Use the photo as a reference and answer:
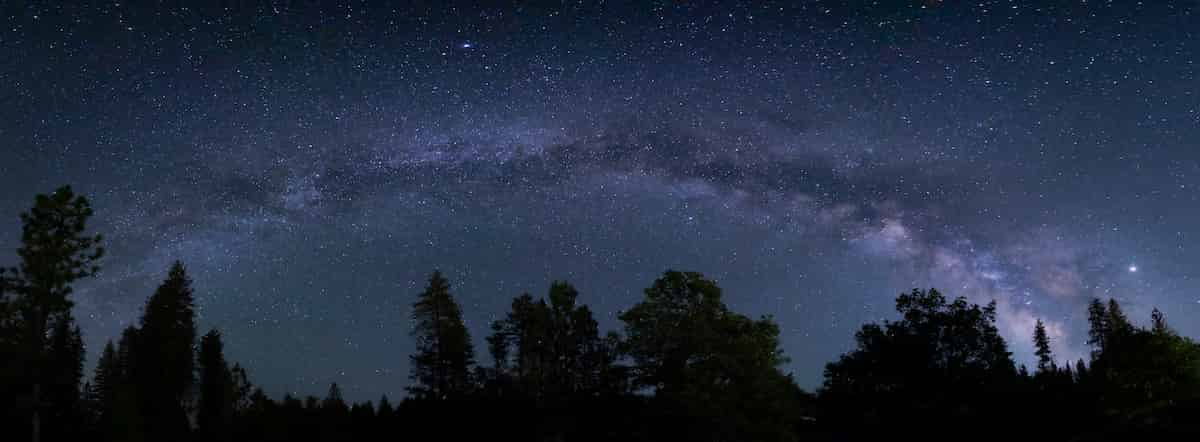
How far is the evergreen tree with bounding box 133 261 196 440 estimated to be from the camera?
60906mm

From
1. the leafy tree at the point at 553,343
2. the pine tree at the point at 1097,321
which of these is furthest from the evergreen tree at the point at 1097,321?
the leafy tree at the point at 553,343

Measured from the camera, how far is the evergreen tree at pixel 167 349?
200ft

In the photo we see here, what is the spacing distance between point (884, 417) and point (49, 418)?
56879 millimetres

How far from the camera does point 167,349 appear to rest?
64062mm

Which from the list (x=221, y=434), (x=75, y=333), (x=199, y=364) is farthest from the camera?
(x=75, y=333)

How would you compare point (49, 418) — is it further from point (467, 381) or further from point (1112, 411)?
point (1112, 411)

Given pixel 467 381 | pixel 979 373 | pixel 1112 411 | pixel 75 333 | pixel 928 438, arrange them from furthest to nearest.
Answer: pixel 75 333, pixel 467 381, pixel 979 373, pixel 928 438, pixel 1112 411

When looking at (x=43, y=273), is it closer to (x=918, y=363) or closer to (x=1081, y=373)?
(x=918, y=363)

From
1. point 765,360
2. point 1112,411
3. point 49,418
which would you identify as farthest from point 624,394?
point 49,418

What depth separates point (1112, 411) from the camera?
42.0 m

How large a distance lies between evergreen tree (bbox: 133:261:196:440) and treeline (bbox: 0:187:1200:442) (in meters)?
0.16

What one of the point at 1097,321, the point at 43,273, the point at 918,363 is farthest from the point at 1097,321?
the point at 43,273

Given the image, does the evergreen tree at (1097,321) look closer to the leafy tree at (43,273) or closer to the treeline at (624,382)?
the treeline at (624,382)

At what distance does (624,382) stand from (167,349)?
4004cm
